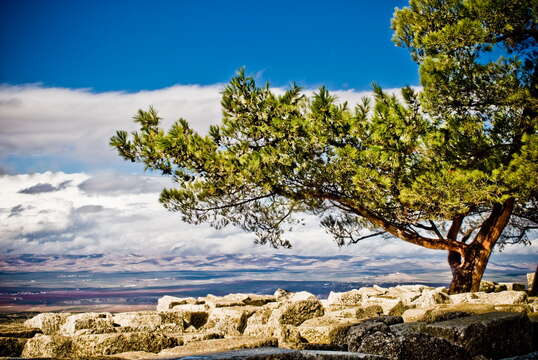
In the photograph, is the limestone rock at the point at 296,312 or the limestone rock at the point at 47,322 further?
the limestone rock at the point at 47,322

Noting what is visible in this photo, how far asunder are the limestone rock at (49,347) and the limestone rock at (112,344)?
3.3 inches

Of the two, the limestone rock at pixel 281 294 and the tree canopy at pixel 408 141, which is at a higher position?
the tree canopy at pixel 408 141

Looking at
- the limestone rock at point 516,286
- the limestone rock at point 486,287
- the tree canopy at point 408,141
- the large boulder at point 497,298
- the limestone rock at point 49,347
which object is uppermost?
the tree canopy at point 408,141

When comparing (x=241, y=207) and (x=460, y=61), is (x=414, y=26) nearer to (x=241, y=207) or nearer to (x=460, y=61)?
(x=460, y=61)

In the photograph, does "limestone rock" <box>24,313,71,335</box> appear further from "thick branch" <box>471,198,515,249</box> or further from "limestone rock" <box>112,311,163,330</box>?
"thick branch" <box>471,198,515,249</box>

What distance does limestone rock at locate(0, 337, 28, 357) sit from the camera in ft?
19.7

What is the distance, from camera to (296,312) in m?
7.93

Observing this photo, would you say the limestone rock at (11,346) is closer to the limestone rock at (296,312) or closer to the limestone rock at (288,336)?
the limestone rock at (288,336)

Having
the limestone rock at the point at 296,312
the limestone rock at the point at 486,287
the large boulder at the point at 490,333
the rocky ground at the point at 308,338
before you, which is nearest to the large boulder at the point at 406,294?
the limestone rock at the point at 486,287

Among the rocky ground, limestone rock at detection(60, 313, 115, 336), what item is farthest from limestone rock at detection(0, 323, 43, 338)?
limestone rock at detection(60, 313, 115, 336)

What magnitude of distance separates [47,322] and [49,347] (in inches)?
105

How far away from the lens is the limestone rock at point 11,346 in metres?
6.01

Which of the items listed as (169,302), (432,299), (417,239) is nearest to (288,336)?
(432,299)

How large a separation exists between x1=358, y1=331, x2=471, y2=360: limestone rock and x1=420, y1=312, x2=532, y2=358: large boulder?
177 mm
